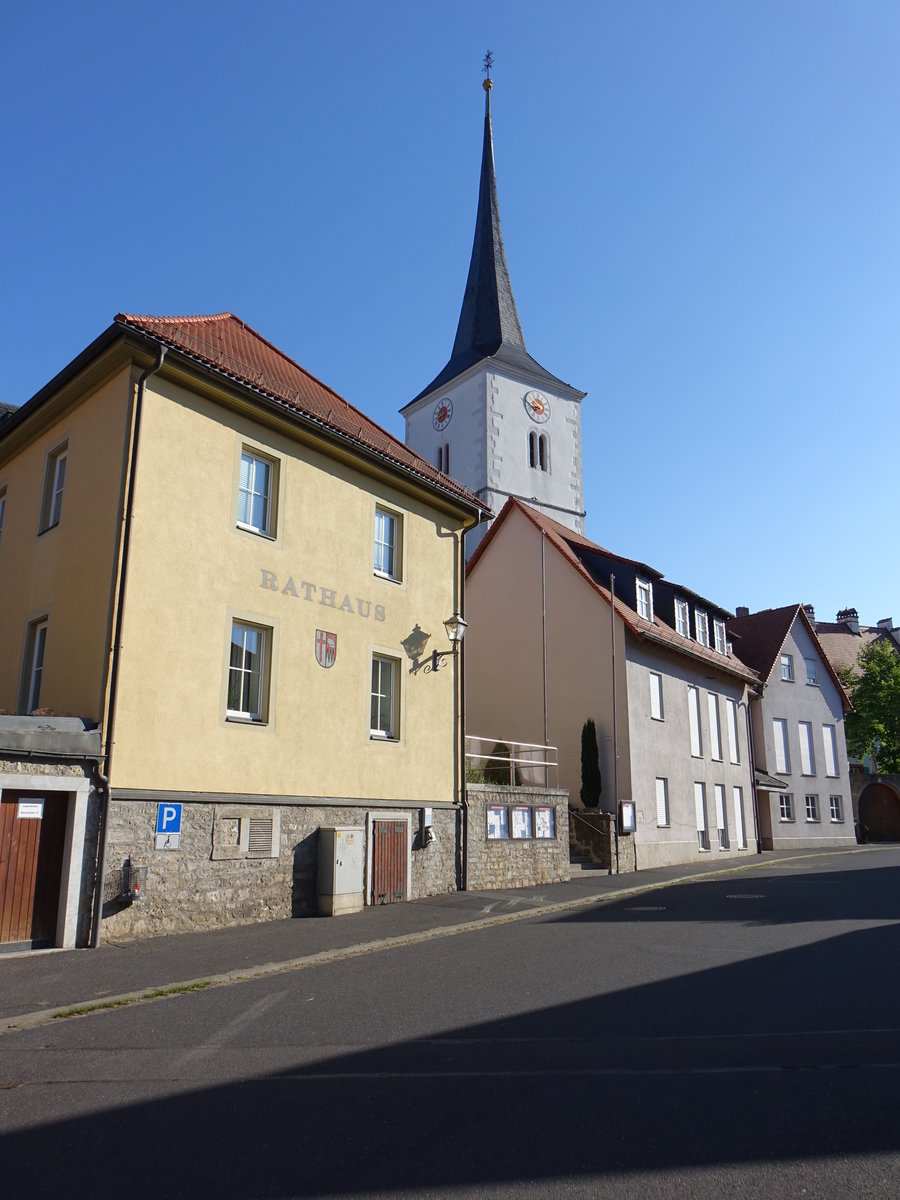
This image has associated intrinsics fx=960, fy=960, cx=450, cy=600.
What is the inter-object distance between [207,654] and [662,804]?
56.3 feet

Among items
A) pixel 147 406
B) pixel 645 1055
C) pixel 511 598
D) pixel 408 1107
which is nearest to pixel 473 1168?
pixel 408 1107

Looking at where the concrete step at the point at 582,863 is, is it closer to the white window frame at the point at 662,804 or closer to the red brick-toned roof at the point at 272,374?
the white window frame at the point at 662,804

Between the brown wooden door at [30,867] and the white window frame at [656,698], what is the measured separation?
61.9ft

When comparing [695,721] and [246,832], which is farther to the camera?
[695,721]

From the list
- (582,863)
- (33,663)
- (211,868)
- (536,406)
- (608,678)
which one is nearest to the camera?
(211,868)

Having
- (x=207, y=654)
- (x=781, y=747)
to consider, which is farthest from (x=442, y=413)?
(x=207, y=654)

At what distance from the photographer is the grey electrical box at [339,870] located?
1463 centimetres

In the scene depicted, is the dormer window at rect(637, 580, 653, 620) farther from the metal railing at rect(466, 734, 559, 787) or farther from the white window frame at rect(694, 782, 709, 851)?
the white window frame at rect(694, 782, 709, 851)

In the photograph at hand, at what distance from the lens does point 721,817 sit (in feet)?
102

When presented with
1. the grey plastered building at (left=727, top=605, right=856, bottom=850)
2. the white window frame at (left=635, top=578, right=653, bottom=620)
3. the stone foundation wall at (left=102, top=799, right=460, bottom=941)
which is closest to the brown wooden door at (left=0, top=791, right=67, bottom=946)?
the stone foundation wall at (left=102, top=799, right=460, bottom=941)

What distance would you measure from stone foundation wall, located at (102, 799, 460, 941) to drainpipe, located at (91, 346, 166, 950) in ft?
0.38

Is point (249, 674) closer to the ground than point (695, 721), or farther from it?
closer to the ground

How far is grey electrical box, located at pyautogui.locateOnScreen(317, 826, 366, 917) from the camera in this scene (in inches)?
576

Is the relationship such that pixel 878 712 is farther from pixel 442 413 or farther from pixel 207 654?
pixel 207 654
